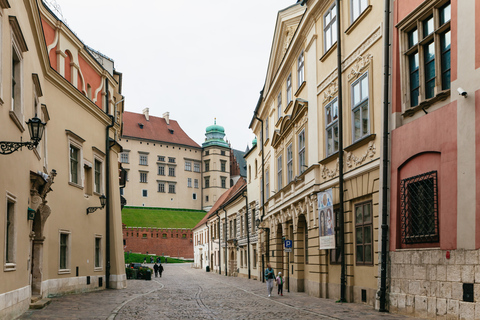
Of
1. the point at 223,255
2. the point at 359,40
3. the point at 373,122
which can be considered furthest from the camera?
the point at 223,255

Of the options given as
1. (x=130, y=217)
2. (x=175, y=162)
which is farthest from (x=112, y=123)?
(x=175, y=162)

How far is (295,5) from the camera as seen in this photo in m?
26.1

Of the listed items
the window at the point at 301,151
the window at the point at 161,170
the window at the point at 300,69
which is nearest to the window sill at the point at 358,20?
the window at the point at 300,69

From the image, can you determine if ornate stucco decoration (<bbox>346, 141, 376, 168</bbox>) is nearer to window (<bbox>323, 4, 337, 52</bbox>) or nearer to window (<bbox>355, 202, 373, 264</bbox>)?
window (<bbox>355, 202, 373, 264</bbox>)

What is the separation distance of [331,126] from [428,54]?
20.0ft

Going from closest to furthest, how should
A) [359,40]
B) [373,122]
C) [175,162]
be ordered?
[373,122] → [359,40] → [175,162]

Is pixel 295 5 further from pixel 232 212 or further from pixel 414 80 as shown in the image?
pixel 232 212

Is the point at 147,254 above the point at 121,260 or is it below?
below

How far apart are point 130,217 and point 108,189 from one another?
2661 inches

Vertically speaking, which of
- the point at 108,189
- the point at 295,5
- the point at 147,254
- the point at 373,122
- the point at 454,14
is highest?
the point at 295,5

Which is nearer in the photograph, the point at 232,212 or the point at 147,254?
the point at 232,212

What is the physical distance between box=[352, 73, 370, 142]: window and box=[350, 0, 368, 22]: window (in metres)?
1.96

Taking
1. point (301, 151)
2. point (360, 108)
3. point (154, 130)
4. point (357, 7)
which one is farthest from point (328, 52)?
point (154, 130)

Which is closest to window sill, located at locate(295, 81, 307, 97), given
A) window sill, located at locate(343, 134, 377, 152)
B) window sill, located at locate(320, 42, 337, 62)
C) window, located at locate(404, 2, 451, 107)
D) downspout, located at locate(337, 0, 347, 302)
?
window sill, located at locate(320, 42, 337, 62)
